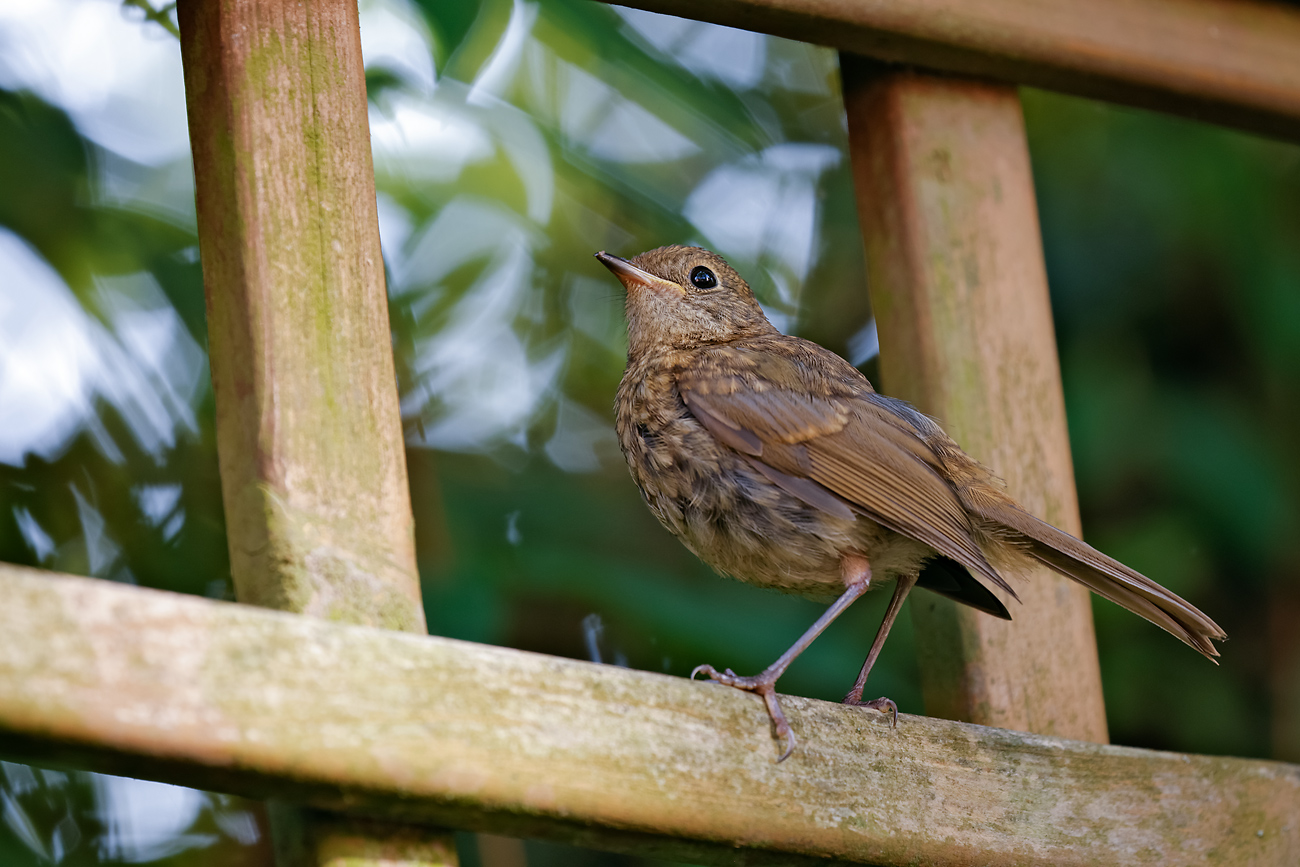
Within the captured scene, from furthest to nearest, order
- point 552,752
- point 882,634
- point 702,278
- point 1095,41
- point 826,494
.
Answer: point 702,278
point 882,634
point 1095,41
point 826,494
point 552,752

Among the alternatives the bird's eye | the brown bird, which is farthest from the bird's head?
the brown bird

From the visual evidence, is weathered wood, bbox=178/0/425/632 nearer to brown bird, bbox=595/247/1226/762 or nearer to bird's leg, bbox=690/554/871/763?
bird's leg, bbox=690/554/871/763

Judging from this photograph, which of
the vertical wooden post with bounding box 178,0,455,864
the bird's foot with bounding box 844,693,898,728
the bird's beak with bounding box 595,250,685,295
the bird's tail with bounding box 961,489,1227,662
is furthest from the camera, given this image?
the bird's beak with bounding box 595,250,685,295

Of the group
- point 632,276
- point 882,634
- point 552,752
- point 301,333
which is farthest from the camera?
point 632,276

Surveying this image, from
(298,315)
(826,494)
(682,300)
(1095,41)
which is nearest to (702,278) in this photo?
(682,300)

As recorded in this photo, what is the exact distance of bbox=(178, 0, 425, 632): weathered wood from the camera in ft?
5.80

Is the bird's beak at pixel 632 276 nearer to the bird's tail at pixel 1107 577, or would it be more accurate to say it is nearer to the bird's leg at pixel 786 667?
the bird's leg at pixel 786 667

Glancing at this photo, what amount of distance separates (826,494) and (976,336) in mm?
436

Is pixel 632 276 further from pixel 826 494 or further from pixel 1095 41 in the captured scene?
pixel 1095 41

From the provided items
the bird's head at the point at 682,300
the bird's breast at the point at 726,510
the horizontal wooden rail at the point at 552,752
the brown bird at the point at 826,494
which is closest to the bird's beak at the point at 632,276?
the bird's head at the point at 682,300

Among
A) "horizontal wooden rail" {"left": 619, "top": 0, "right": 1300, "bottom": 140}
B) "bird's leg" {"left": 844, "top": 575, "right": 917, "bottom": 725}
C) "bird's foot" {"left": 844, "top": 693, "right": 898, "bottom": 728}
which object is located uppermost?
"horizontal wooden rail" {"left": 619, "top": 0, "right": 1300, "bottom": 140}

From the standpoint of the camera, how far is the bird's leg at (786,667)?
192 cm

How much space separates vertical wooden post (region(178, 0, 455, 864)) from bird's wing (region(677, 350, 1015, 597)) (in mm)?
966

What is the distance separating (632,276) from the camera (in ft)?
10.6
